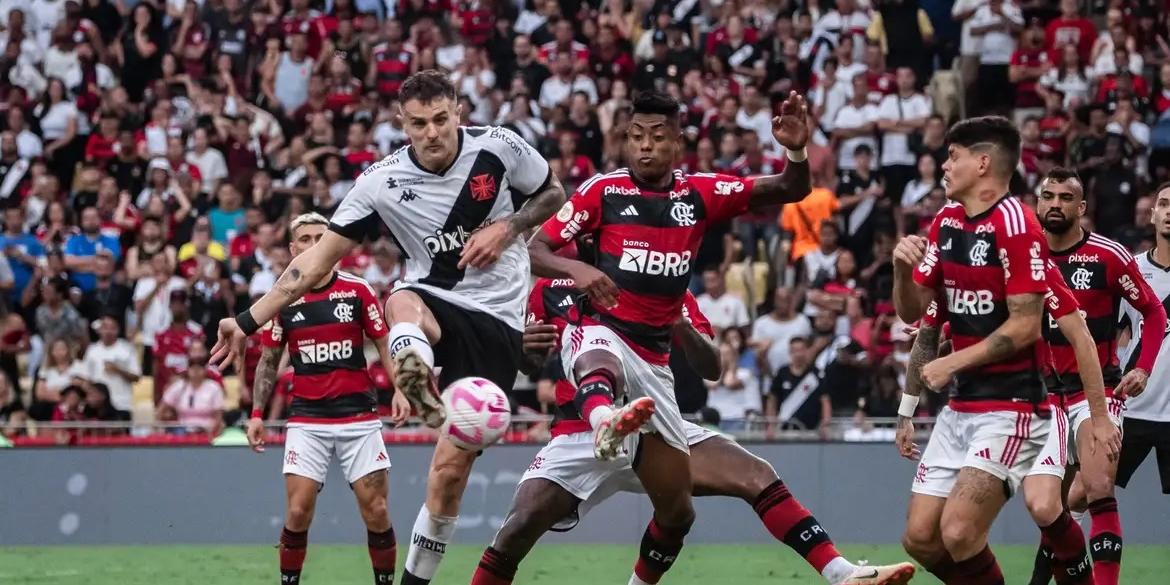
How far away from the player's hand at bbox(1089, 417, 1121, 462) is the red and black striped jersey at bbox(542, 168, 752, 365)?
2097 mm

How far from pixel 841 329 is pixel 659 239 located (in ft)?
30.7

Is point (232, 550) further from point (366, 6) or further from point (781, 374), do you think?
point (366, 6)

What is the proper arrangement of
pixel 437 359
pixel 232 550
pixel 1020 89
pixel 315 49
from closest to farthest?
pixel 437 359
pixel 232 550
pixel 1020 89
pixel 315 49

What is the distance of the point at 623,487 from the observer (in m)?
9.26

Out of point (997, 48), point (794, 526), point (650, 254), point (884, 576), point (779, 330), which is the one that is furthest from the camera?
point (997, 48)

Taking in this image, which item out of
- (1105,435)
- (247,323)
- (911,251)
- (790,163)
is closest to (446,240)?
Result: (247,323)

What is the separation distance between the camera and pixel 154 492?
15859mm

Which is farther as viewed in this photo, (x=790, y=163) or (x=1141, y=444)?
(x=1141, y=444)

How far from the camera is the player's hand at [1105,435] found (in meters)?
8.08

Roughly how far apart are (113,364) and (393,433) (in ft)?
13.0

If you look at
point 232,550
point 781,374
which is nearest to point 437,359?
point 232,550

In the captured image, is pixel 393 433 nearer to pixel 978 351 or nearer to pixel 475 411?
pixel 475 411

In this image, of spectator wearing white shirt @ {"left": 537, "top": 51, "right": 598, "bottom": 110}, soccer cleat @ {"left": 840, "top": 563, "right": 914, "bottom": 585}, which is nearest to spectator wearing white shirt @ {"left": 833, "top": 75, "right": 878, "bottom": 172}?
spectator wearing white shirt @ {"left": 537, "top": 51, "right": 598, "bottom": 110}

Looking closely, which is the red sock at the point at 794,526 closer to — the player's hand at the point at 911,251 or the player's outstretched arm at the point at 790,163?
the player's hand at the point at 911,251
